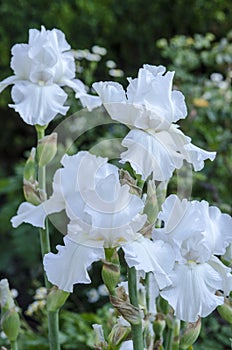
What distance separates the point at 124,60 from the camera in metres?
3.63

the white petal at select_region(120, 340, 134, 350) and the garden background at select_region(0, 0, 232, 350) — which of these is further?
the garden background at select_region(0, 0, 232, 350)

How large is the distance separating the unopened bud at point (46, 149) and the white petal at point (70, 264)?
27cm

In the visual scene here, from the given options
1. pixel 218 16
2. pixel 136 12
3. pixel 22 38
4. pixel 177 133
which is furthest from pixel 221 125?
pixel 177 133

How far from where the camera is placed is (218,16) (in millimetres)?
3244

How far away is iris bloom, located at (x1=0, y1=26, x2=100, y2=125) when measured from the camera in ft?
3.73

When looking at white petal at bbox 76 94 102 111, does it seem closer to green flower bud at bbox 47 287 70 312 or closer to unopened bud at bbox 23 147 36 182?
unopened bud at bbox 23 147 36 182

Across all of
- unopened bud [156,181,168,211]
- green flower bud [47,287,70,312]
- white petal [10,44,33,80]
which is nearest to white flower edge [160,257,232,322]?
unopened bud [156,181,168,211]

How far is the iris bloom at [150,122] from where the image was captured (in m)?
0.87

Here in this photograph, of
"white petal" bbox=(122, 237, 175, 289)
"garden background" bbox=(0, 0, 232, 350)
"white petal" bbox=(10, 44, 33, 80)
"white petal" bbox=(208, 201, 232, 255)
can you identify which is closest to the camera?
"white petal" bbox=(122, 237, 175, 289)

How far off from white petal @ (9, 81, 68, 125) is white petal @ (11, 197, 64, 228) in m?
0.17

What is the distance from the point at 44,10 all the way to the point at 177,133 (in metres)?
2.89

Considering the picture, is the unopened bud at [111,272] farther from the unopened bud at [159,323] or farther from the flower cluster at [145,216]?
the unopened bud at [159,323]

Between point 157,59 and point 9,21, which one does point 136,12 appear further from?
point 9,21

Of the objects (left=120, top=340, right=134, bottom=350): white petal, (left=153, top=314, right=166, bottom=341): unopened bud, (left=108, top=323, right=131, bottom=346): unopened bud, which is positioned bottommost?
(left=120, top=340, right=134, bottom=350): white petal
